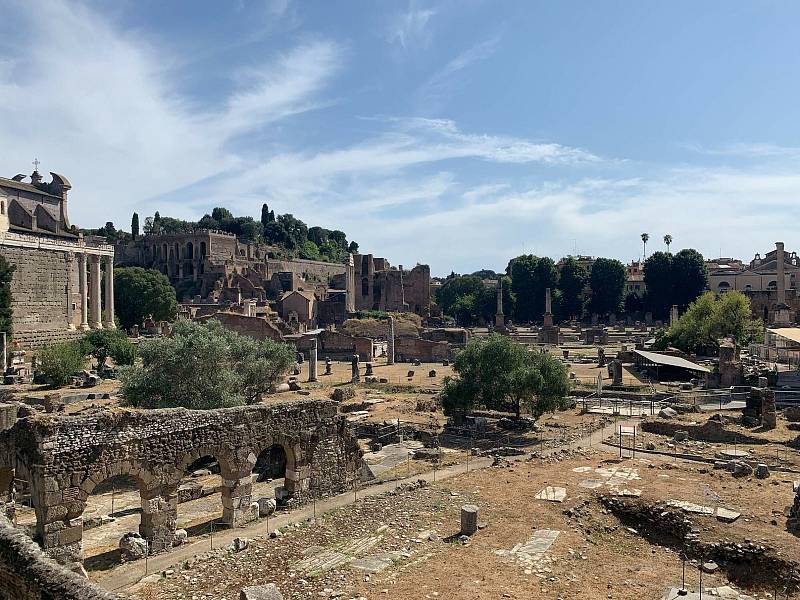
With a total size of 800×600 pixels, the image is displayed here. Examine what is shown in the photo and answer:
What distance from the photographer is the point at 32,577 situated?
7996mm

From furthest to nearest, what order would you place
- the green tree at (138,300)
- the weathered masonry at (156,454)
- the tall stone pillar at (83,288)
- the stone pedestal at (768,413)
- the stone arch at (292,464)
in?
the green tree at (138,300), the tall stone pillar at (83,288), the stone pedestal at (768,413), the stone arch at (292,464), the weathered masonry at (156,454)

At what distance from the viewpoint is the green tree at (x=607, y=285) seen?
96125 millimetres

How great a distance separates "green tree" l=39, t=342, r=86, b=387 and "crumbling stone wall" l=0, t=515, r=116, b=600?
34652mm

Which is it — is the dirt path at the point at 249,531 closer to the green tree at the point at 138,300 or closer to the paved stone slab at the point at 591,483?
the paved stone slab at the point at 591,483

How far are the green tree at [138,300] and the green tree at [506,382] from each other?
4759 cm

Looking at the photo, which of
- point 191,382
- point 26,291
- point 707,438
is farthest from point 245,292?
point 707,438

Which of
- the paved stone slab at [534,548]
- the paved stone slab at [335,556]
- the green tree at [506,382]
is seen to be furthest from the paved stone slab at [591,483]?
the green tree at [506,382]

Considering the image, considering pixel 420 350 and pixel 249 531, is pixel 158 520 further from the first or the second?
pixel 420 350

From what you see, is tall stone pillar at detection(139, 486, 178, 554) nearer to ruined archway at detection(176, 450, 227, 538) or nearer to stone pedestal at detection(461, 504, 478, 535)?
ruined archway at detection(176, 450, 227, 538)

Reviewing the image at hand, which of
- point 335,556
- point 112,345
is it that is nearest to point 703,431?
point 335,556

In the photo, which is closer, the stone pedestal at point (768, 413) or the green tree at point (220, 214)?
the stone pedestal at point (768, 413)

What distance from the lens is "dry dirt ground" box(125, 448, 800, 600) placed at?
12266 millimetres

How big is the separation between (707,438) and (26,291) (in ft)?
165

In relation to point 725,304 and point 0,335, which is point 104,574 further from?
point 725,304
